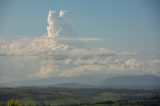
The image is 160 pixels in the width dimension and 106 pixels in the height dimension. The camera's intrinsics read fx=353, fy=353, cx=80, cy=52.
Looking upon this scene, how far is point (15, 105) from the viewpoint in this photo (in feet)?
93.2
